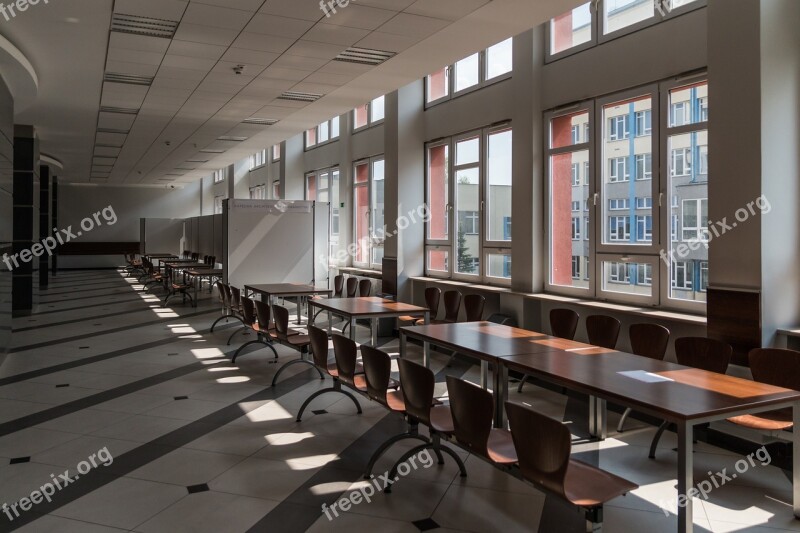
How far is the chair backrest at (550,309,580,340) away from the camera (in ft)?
17.5

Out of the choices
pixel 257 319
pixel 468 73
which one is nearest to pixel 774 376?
pixel 257 319

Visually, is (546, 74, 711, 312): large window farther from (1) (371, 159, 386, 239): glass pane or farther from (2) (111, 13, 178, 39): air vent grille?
(1) (371, 159, 386, 239): glass pane

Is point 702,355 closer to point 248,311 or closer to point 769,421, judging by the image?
point 769,421

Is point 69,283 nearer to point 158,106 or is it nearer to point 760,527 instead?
point 158,106

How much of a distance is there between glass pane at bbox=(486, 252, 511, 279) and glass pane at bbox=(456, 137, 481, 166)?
142 cm

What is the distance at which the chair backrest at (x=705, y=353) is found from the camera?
389 centimetres

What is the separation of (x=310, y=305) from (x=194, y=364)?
1.51 meters

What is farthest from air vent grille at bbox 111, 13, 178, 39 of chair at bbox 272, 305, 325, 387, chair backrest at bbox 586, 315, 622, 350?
chair backrest at bbox 586, 315, 622, 350

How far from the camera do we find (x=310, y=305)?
7004 millimetres

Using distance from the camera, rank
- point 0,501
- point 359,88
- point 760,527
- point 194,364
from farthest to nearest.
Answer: point 359,88 → point 194,364 → point 0,501 → point 760,527

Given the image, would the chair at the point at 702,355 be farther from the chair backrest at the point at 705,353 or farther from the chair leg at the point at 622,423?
the chair leg at the point at 622,423

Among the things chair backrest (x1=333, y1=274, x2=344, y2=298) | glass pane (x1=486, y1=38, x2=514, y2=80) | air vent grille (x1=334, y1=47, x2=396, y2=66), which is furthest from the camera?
chair backrest (x1=333, y1=274, x2=344, y2=298)

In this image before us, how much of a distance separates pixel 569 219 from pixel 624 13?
2167mm

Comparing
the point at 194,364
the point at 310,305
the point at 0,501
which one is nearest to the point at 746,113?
the point at 310,305
